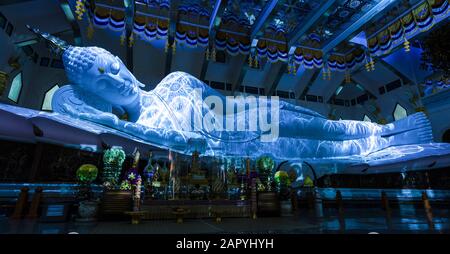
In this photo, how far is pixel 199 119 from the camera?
701cm

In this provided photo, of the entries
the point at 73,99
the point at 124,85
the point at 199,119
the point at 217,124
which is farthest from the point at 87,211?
the point at 217,124

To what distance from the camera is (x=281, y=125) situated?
7414 millimetres

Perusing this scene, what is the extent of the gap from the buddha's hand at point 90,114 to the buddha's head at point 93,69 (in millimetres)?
495

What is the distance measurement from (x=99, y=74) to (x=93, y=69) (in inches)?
5.9

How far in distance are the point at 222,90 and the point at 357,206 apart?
9015 mm

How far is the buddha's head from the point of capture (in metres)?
5.38

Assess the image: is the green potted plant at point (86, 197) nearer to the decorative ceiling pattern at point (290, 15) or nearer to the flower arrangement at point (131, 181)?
the flower arrangement at point (131, 181)

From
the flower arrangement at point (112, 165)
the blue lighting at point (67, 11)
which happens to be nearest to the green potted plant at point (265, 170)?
the flower arrangement at point (112, 165)

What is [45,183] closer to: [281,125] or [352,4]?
[281,125]

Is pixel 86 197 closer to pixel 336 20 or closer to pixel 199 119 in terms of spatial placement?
pixel 199 119

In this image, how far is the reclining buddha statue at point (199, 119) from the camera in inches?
216
